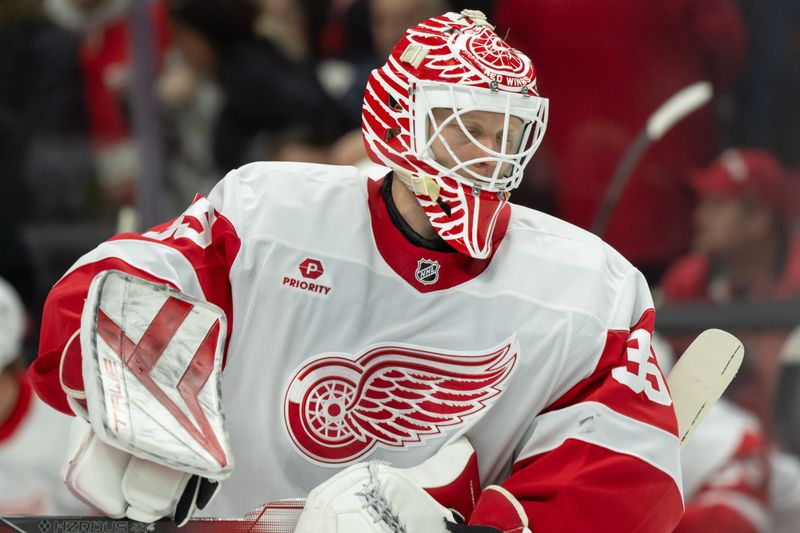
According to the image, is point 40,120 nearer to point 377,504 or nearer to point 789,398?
point 789,398

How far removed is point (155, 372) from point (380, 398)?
436 millimetres

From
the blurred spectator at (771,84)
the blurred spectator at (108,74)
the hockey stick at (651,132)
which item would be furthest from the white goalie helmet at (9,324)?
the blurred spectator at (771,84)

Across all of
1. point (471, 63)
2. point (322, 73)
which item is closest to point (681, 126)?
point (322, 73)

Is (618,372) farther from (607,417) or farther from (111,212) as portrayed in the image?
(111,212)

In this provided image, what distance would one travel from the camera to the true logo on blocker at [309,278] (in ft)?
7.42

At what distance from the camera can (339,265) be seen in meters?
2.27

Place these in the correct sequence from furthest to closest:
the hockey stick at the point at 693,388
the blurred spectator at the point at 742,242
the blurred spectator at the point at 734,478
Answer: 1. the blurred spectator at the point at 742,242
2. the blurred spectator at the point at 734,478
3. the hockey stick at the point at 693,388

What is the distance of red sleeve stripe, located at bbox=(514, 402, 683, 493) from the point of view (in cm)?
211

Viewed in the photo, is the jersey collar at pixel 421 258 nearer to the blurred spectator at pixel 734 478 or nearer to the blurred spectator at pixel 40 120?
the blurred spectator at pixel 734 478

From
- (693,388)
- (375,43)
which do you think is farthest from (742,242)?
(693,388)

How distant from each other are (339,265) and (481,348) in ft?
0.87

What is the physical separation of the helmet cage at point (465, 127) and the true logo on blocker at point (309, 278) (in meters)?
0.24

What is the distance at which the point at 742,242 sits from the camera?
12.9 feet

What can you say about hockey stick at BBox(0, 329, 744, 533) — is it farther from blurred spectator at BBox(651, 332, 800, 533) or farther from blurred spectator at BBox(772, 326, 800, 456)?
blurred spectator at BBox(772, 326, 800, 456)
